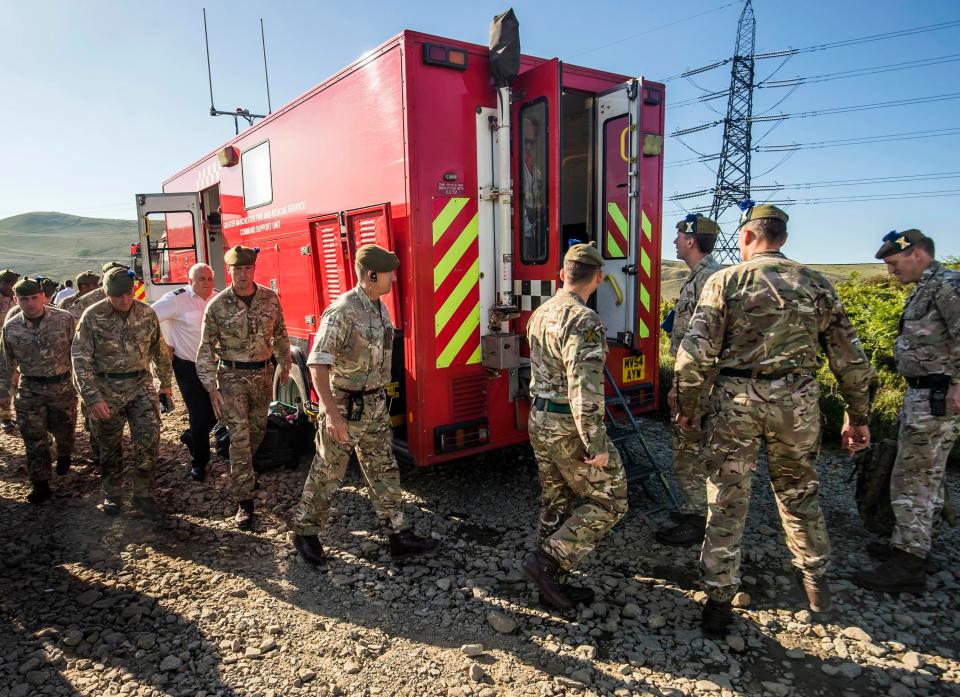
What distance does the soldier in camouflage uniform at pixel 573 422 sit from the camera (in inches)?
105

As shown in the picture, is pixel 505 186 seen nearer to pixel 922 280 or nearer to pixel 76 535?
pixel 922 280

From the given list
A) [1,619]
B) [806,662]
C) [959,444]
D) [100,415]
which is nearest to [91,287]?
[100,415]

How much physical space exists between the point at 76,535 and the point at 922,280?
5.42 meters

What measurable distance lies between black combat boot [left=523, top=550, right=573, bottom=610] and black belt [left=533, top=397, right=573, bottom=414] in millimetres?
731

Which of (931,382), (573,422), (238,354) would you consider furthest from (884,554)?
(238,354)

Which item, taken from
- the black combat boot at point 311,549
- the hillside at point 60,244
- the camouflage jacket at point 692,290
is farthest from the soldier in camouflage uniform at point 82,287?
the hillside at point 60,244

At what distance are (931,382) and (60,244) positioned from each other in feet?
274

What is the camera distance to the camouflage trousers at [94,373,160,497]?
165 inches

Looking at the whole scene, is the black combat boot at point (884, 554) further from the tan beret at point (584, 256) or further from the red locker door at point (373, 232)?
the red locker door at point (373, 232)

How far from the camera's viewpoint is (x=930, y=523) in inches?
124

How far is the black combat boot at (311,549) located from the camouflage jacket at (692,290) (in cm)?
256

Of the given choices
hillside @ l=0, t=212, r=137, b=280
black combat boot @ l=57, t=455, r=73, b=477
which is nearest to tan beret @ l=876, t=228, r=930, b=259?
black combat boot @ l=57, t=455, r=73, b=477

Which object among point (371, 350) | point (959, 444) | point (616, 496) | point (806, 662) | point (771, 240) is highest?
point (771, 240)

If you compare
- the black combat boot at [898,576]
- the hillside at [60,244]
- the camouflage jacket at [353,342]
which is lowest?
the black combat boot at [898,576]
